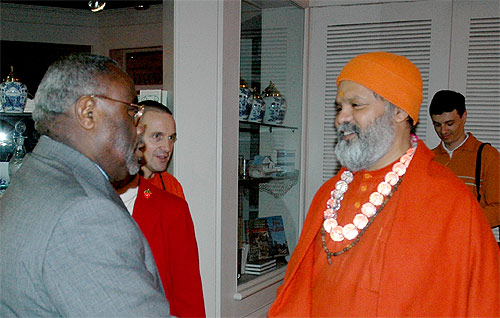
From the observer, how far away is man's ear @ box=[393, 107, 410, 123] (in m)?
1.90

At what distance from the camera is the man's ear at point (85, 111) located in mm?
1168

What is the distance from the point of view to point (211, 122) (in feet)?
8.67

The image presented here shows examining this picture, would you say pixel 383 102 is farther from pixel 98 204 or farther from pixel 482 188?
pixel 482 188

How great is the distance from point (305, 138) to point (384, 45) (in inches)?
35.2

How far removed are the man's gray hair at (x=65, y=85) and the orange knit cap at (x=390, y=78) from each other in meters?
1.04

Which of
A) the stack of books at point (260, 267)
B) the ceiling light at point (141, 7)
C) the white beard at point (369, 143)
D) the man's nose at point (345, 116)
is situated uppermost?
the ceiling light at point (141, 7)

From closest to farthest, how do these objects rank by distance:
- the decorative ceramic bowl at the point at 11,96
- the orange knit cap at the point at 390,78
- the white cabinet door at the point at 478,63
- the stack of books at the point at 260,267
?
1. the orange knit cap at the point at 390,78
2. the decorative ceramic bowl at the point at 11,96
3. the stack of books at the point at 260,267
4. the white cabinet door at the point at 478,63

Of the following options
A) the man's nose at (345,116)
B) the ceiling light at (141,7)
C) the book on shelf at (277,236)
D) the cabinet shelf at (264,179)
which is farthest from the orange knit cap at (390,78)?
the ceiling light at (141,7)

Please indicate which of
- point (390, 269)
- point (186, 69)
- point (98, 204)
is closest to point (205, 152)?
point (186, 69)

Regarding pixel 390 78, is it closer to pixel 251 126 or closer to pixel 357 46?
pixel 251 126

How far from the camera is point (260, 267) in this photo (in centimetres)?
327

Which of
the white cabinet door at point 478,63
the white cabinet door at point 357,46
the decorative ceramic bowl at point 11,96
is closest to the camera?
the decorative ceramic bowl at point 11,96

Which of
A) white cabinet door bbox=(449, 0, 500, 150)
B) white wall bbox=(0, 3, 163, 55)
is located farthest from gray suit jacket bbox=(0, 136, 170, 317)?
white wall bbox=(0, 3, 163, 55)

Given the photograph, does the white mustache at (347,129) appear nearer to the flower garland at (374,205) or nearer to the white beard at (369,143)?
the white beard at (369,143)
